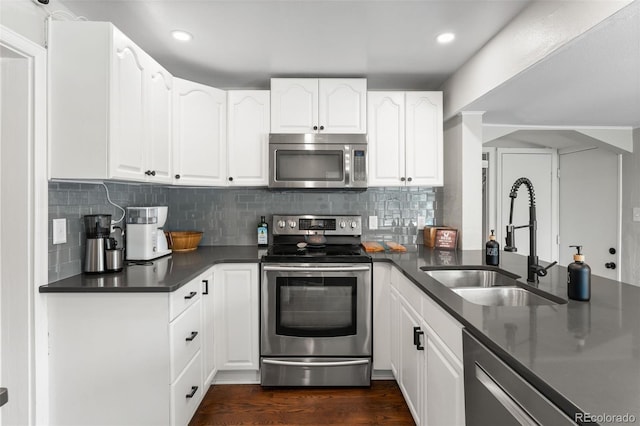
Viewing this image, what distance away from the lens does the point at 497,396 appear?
0.97m

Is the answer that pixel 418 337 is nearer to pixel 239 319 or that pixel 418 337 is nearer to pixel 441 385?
pixel 441 385

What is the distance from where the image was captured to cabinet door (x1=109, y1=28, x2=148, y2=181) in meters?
1.69

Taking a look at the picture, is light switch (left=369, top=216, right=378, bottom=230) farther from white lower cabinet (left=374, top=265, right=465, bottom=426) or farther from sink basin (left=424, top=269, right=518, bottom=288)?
sink basin (left=424, top=269, right=518, bottom=288)

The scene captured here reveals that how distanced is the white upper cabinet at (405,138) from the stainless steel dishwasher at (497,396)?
Answer: 175cm

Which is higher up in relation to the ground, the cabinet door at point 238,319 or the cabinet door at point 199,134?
the cabinet door at point 199,134

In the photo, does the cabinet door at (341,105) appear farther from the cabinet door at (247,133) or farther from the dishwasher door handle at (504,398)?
the dishwasher door handle at (504,398)

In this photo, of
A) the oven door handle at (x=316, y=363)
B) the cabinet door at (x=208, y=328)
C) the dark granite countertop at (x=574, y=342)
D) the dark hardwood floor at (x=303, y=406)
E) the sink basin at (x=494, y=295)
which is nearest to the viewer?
the dark granite countertop at (x=574, y=342)

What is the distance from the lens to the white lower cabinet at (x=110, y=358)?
1591mm

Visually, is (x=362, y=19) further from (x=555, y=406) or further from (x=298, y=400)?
(x=298, y=400)

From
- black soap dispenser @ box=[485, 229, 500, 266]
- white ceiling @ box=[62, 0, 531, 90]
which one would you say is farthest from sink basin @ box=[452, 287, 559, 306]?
white ceiling @ box=[62, 0, 531, 90]

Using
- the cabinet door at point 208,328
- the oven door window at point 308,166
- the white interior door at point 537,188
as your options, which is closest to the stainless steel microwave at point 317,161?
the oven door window at point 308,166

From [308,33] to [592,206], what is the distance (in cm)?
365

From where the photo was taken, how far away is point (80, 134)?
1.65m

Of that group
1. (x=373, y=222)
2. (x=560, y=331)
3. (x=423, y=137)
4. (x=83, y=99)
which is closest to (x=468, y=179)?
(x=423, y=137)
